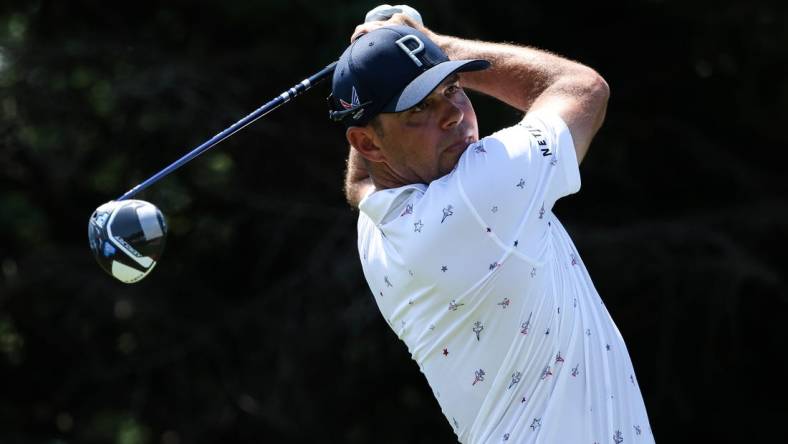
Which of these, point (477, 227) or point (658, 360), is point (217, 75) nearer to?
point (658, 360)

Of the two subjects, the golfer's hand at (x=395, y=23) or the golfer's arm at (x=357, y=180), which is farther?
the golfer's arm at (x=357, y=180)

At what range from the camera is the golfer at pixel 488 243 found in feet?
8.51

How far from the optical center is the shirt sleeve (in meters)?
2.56

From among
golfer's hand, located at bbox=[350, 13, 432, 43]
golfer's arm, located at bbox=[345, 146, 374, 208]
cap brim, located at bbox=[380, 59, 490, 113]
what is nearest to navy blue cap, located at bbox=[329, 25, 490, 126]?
cap brim, located at bbox=[380, 59, 490, 113]

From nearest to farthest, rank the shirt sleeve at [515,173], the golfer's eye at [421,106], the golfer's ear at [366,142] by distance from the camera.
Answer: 1. the shirt sleeve at [515,173]
2. the golfer's eye at [421,106]
3. the golfer's ear at [366,142]

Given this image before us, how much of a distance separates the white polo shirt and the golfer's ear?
10 centimetres

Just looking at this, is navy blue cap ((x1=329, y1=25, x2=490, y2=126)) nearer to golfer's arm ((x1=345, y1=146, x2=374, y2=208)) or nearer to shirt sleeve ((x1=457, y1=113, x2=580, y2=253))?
shirt sleeve ((x1=457, y1=113, x2=580, y2=253))

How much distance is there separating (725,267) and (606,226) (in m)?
0.74

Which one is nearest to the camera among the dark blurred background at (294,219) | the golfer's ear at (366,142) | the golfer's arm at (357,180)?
the golfer's ear at (366,142)

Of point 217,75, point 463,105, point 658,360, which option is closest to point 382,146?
point 463,105

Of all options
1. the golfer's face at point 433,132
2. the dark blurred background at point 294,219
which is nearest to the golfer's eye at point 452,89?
the golfer's face at point 433,132

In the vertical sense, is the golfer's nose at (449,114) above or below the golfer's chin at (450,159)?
above

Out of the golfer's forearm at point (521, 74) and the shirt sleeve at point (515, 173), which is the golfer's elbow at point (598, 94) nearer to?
the golfer's forearm at point (521, 74)

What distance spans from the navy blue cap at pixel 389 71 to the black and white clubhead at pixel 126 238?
0.55m
